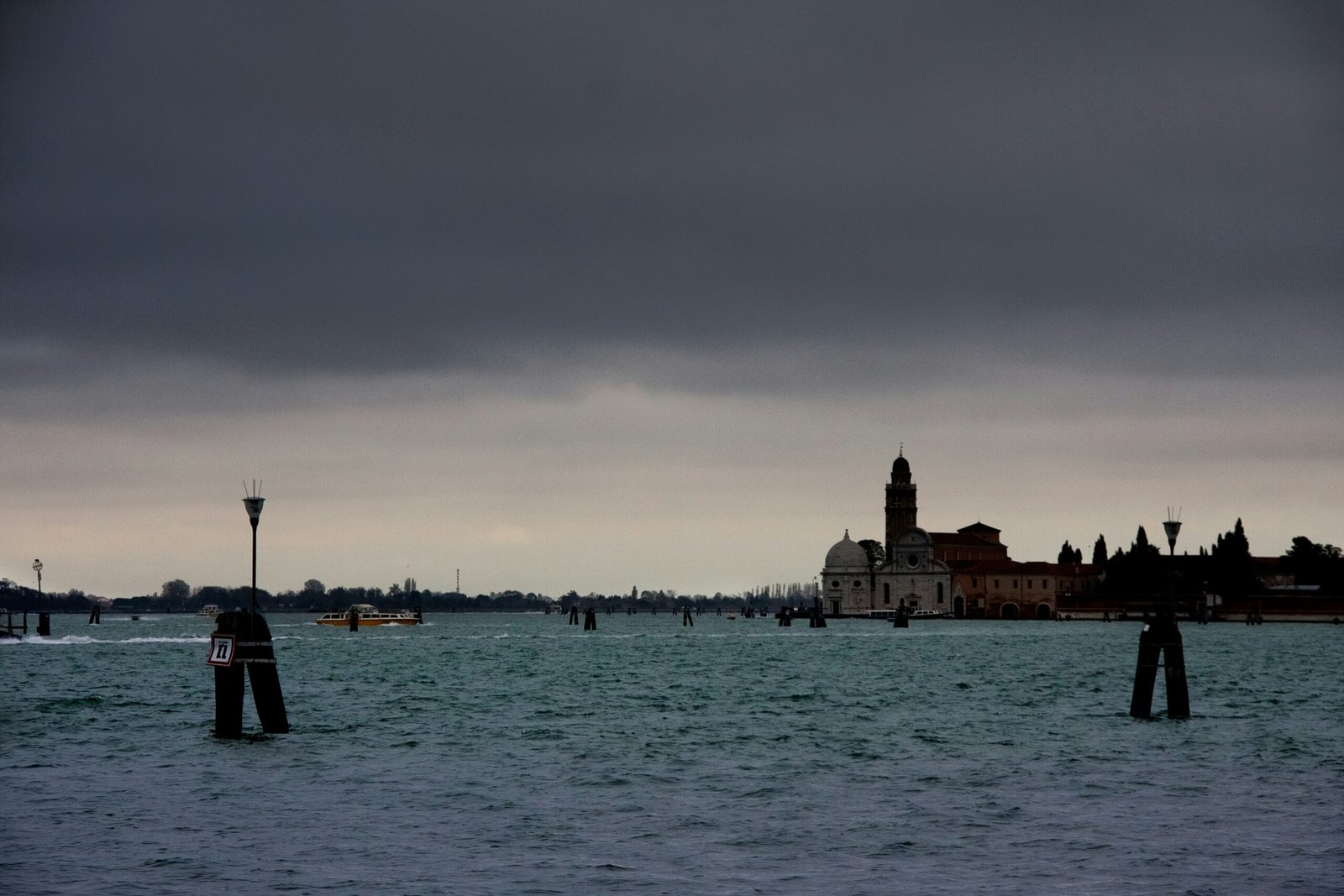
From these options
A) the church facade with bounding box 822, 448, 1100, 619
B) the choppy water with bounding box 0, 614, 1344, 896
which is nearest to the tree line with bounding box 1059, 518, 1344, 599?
the church facade with bounding box 822, 448, 1100, 619

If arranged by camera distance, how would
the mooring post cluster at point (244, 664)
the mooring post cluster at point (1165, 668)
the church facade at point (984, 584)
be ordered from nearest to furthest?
the mooring post cluster at point (244, 664) → the mooring post cluster at point (1165, 668) → the church facade at point (984, 584)

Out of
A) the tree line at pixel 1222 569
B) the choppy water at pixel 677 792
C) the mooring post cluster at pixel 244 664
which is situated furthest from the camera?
the tree line at pixel 1222 569

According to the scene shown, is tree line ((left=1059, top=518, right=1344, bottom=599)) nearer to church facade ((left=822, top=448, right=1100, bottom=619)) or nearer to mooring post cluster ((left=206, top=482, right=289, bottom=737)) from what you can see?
church facade ((left=822, top=448, right=1100, bottom=619))

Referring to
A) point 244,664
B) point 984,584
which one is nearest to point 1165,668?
point 244,664

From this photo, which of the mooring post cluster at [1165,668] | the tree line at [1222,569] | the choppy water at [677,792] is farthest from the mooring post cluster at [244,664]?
the tree line at [1222,569]

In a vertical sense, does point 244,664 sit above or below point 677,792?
above

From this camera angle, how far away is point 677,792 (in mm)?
22750

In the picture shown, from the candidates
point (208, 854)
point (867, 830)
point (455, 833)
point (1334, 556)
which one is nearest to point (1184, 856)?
point (867, 830)

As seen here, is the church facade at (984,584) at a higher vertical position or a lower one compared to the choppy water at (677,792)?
higher

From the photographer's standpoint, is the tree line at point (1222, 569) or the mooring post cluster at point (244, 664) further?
the tree line at point (1222, 569)

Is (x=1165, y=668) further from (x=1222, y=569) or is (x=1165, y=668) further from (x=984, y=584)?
(x=984, y=584)

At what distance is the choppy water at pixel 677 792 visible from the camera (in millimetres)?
16703

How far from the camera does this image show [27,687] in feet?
154

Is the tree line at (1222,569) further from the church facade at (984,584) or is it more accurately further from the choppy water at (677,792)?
the choppy water at (677,792)
